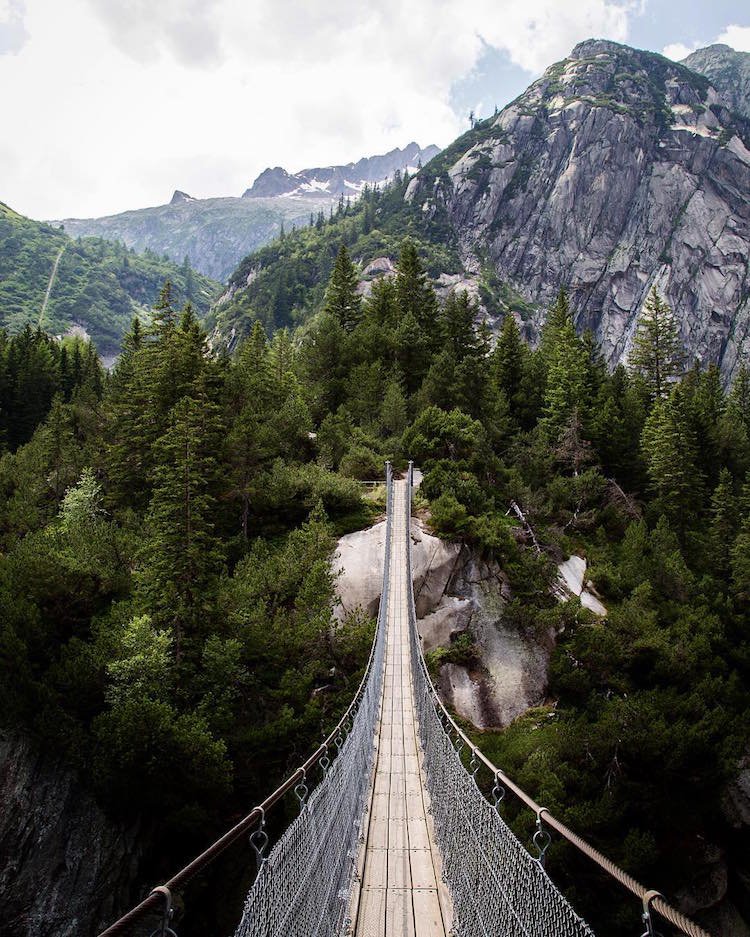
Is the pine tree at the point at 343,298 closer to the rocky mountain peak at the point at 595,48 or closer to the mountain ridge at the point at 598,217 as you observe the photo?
the mountain ridge at the point at 598,217

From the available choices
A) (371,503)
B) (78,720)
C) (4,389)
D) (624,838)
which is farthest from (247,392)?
(4,389)

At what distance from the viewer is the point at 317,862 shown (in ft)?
18.2

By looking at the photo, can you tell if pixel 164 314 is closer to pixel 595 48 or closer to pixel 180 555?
pixel 180 555

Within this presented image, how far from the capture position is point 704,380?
1628 inches

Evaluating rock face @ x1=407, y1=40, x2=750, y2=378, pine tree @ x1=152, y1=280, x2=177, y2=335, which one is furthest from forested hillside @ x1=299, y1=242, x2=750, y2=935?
rock face @ x1=407, y1=40, x2=750, y2=378

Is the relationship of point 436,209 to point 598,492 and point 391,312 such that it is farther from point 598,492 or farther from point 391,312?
point 598,492

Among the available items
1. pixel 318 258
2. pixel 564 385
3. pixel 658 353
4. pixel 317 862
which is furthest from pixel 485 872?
pixel 318 258

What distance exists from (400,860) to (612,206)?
132 metres

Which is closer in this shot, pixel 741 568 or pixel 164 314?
pixel 741 568

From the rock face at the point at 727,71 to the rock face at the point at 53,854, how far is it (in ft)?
664

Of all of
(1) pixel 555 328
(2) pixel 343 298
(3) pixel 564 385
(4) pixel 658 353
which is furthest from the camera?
(1) pixel 555 328

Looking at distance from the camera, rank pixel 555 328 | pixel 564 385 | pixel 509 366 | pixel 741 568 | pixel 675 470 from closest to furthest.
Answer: pixel 741 568 < pixel 675 470 < pixel 564 385 < pixel 509 366 < pixel 555 328

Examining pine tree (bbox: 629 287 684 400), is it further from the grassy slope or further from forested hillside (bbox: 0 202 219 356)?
forested hillside (bbox: 0 202 219 356)

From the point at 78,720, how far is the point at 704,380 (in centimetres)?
4420
